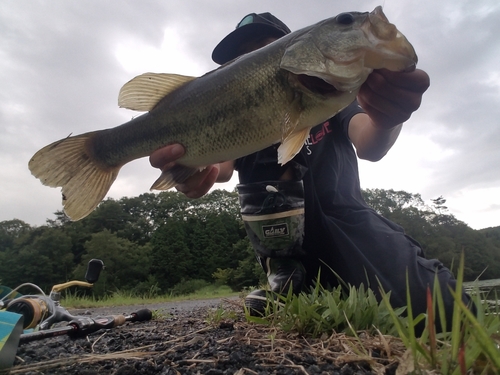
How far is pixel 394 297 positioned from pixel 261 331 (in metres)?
1.29

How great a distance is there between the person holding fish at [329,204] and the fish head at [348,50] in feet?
0.25

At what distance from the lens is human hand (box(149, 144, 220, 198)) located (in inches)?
107

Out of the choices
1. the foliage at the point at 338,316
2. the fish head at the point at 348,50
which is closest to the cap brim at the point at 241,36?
the fish head at the point at 348,50

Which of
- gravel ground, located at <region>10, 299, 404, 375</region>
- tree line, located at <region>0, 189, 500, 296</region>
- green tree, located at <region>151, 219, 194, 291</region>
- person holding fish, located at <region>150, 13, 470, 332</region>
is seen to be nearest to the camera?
gravel ground, located at <region>10, 299, 404, 375</region>

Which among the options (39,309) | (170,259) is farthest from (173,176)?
(170,259)

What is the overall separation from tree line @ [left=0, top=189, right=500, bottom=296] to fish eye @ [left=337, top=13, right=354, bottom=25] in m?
31.2

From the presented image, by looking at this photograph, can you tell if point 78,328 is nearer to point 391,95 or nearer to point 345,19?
point 391,95

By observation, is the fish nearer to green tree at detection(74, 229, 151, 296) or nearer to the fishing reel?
the fishing reel

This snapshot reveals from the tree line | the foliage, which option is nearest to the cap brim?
the foliage

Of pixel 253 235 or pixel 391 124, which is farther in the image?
pixel 253 235

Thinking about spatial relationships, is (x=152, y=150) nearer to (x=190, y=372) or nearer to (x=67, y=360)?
(x=67, y=360)

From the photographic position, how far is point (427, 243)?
3197 cm

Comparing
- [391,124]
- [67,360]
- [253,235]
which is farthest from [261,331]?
[391,124]

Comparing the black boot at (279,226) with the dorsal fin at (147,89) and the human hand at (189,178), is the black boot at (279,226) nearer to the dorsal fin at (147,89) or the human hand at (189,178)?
the human hand at (189,178)
